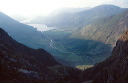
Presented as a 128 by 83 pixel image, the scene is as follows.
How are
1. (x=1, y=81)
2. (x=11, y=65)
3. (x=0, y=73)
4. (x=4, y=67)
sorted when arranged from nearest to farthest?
(x=1, y=81) → (x=0, y=73) → (x=4, y=67) → (x=11, y=65)

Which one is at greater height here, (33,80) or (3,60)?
(3,60)

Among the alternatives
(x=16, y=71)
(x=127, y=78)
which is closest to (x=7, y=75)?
(x=16, y=71)

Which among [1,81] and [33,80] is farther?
[33,80]

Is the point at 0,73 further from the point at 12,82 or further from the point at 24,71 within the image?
the point at 24,71

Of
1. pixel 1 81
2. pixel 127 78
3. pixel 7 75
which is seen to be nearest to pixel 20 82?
pixel 7 75

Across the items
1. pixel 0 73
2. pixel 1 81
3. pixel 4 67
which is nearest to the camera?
pixel 1 81

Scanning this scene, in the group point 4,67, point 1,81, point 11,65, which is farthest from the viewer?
point 11,65

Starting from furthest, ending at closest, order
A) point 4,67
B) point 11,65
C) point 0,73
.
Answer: point 11,65
point 4,67
point 0,73

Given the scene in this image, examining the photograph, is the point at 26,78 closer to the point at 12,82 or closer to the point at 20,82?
the point at 20,82

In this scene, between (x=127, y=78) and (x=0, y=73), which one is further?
(x=127, y=78)
